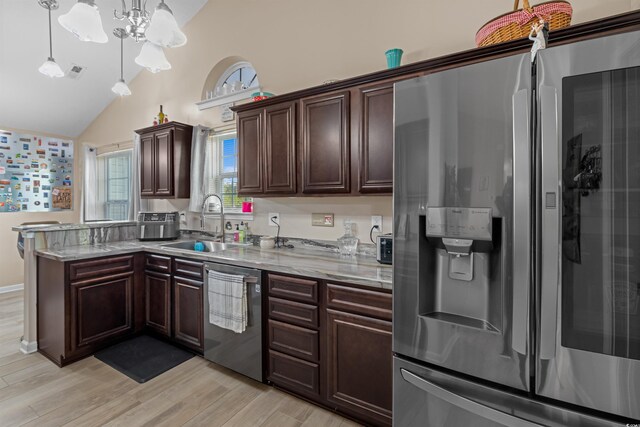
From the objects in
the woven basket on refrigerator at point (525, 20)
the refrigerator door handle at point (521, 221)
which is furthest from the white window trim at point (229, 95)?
the refrigerator door handle at point (521, 221)

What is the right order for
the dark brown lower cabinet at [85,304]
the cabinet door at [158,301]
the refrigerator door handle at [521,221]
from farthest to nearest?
the cabinet door at [158,301]
the dark brown lower cabinet at [85,304]
the refrigerator door handle at [521,221]

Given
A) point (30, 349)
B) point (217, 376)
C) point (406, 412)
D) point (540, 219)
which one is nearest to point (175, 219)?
point (30, 349)

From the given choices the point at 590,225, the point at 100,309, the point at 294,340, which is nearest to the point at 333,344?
the point at 294,340

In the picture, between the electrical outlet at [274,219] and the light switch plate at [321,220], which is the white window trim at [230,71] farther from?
the light switch plate at [321,220]

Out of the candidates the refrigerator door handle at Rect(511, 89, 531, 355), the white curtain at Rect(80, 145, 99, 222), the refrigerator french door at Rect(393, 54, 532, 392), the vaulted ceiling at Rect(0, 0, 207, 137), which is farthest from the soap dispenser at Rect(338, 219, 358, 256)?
the white curtain at Rect(80, 145, 99, 222)

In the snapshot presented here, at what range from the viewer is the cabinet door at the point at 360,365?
5.66 ft

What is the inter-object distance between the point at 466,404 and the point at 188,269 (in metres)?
2.34

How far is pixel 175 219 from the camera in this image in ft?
11.9

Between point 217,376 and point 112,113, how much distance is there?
14.6ft

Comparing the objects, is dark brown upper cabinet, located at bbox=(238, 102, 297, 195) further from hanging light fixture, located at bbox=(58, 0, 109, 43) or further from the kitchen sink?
hanging light fixture, located at bbox=(58, 0, 109, 43)

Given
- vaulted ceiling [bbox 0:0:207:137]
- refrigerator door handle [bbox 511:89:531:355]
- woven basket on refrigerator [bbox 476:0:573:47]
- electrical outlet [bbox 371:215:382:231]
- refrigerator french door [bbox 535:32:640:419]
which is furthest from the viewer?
vaulted ceiling [bbox 0:0:207:137]

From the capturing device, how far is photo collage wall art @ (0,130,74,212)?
14.9 ft

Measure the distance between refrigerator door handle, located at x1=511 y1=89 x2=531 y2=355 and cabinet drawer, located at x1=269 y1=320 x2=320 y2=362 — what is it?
1.27m

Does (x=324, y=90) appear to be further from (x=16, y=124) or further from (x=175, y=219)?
(x=16, y=124)
